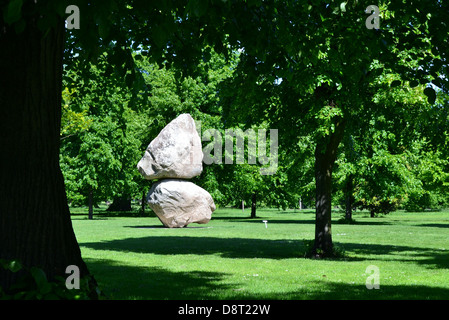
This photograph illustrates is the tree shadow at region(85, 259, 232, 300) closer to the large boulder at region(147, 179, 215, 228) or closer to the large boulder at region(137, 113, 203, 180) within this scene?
the large boulder at region(147, 179, 215, 228)

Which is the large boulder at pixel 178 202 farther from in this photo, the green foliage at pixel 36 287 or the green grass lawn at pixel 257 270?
the green foliage at pixel 36 287

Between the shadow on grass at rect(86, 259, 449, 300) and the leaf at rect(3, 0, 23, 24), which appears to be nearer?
the leaf at rect(3, 0, 23, 24)

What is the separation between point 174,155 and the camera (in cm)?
2922

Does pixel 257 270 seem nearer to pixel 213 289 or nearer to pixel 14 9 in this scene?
pixel 213 289

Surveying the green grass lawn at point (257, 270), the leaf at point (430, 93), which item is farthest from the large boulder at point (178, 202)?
the leaf at point (430, 93)

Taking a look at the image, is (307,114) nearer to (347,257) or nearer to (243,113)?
(243,113)

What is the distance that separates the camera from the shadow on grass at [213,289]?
30.0 ft

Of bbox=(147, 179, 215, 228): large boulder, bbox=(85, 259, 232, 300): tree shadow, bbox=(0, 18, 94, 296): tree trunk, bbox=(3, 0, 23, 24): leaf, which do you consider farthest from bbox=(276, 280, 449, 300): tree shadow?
bbox=(147, 179, 215, 228): large boulder

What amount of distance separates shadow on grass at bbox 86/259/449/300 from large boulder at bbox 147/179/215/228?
1608 centimetres

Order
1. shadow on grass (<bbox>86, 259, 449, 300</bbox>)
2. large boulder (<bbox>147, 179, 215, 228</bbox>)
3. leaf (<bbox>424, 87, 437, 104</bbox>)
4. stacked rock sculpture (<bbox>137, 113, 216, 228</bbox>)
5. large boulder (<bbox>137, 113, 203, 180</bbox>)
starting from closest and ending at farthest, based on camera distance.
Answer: leaf (<bbox>424, 87, 437, 104</bbox>)
shadow on grass (<bbox>86, 259, 449, 300</bbox>)
large boulder (<bbox>147, 179, 215, 228</bbox>)
stacked rock sculpture (<bbox>137, 113, 216, 228</bbox>)
large boulder (<bbox>137, 113, 203, 180</bbox>)

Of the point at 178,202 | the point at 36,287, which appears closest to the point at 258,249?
the point at 178,202

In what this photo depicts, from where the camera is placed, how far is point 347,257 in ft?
52.3

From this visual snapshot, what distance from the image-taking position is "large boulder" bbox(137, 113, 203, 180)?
95.2 feet
